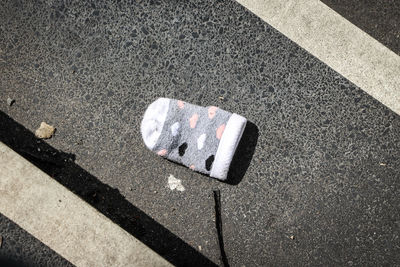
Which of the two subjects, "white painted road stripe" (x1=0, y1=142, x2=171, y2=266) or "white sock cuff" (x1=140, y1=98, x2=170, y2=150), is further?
"white sock cuff" (x1=140, y1=98, x2=170, y2=150)

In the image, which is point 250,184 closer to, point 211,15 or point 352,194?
point 352,194

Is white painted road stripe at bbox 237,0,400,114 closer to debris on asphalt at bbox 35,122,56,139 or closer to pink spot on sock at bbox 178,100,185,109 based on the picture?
pink spot on sock at bbox 178,100,185,109

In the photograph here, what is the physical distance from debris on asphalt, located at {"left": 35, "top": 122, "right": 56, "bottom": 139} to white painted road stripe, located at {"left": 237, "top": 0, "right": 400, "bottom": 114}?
6.16 ft

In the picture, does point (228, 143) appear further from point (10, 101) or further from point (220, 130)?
point (10, 101)

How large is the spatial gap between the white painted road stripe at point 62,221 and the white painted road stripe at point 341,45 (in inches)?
75.0

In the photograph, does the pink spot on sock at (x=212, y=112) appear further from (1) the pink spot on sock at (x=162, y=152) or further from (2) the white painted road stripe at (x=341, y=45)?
(2) the white painted road stripe at (x=341, y=45)

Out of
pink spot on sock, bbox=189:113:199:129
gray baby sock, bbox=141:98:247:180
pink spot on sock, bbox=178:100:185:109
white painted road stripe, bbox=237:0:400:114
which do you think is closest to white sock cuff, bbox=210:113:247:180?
gray baby sock, bbox=141:98:247:180

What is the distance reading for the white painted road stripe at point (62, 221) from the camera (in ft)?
7.29

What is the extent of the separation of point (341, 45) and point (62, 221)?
2383mm

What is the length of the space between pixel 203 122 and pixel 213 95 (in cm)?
24

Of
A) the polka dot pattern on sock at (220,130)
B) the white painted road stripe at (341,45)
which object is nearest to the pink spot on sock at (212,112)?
the polka dot pattern on sock at (220,130)

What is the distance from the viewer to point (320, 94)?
2.48m

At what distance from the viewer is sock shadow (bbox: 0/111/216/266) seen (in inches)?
97.7

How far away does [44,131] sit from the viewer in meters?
2.51
